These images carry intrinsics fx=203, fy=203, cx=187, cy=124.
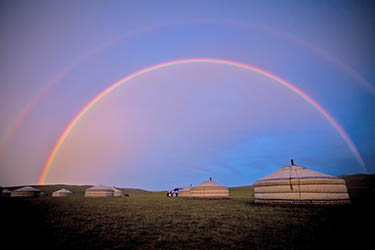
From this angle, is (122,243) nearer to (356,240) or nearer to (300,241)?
(300,241)

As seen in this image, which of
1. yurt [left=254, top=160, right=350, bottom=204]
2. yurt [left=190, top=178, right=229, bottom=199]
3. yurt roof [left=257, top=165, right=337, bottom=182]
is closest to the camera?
yurt [left=254, top=160, right=350, bottom=204]

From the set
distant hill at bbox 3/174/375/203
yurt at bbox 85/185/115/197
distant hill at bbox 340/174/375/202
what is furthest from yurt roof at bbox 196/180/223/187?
yurt at bbox 85/185/115/197

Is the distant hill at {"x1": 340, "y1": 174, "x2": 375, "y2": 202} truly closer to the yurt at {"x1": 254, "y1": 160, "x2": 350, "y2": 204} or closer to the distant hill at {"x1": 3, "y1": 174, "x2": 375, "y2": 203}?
the distant hill at {"x1": 3, "y1": 174, "x2": 375, "y2": 203}

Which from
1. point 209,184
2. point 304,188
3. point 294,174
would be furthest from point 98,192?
point 304,188

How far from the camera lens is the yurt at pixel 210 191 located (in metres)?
29.0

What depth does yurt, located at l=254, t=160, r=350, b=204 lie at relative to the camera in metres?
14.5

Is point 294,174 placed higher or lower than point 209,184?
higher

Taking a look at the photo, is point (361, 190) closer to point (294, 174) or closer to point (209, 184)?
point (209, 184)

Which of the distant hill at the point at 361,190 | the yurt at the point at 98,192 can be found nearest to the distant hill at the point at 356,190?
the distant hill at the point at 361,190

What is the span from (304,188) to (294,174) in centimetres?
124

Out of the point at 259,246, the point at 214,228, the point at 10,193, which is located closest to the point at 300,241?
the point at 259,246

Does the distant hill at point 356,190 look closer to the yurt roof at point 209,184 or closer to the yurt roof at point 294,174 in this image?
the yurt roof at point 294,174

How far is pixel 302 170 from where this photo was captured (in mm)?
16141

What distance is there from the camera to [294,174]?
15.8 m
